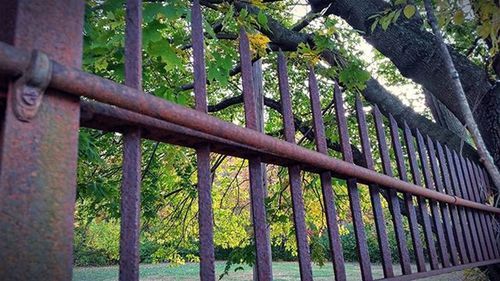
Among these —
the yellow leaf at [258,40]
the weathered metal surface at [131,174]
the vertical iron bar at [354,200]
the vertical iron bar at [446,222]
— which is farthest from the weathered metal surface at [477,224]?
the weathered metal surface at [131,174]

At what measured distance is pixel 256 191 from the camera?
1.12 m

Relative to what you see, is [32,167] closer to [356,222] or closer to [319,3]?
[356,222]

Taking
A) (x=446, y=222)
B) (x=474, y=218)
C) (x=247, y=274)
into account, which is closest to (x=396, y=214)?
(x=446, y=222)

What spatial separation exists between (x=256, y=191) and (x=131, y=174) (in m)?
0.41

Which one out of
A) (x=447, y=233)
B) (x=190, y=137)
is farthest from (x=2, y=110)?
(x=447, y=233)

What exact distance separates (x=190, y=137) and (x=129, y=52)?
0.82 ft

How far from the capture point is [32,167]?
1.92 feet

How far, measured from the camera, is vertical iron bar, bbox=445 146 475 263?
8.29 ft

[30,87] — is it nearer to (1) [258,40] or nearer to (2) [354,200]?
(2) [354,200]

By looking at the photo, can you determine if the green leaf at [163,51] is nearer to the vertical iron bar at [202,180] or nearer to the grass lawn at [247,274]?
the vertical iron bar at [202,180]

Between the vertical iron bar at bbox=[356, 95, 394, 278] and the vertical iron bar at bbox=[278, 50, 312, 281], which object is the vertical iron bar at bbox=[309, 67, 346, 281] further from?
the vertical iron bar at bbox=[356, 95, 394, 278]

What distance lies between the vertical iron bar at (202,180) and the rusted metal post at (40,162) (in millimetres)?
358

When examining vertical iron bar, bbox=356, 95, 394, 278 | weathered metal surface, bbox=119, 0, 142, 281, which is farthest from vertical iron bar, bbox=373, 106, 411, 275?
weathered metal surface, bbox=119, 0, 142, 281

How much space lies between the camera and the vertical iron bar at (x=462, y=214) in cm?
253
